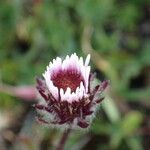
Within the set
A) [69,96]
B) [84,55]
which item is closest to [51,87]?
[69,96]

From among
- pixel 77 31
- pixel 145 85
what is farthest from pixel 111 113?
pixel 77 31

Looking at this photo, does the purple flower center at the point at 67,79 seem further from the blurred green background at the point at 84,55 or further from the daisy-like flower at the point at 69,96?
the blurred green background at the point at 84,55

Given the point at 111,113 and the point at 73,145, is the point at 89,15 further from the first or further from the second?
the point at 73,145

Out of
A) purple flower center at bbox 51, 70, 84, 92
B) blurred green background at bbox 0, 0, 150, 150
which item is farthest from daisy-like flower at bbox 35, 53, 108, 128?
blurred green background at bbox 0, 0, 150, 150

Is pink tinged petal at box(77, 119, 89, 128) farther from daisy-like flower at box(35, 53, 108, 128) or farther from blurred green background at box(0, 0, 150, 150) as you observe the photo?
blurred green background at box(0, 0, 150, 150)

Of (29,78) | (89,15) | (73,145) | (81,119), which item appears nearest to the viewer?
(81,119)
